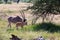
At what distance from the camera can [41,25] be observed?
17906 millimetres

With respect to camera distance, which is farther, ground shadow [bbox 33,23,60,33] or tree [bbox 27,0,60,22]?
tree [bbox 27,0,60,22]

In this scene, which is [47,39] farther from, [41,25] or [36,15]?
[36,15]

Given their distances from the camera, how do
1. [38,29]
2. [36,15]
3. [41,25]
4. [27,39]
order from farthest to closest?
[36,15] < [41,25] < [38,29] < [27,39]

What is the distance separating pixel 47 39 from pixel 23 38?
1.10 m

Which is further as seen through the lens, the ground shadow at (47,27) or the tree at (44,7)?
the tree at (44,7)

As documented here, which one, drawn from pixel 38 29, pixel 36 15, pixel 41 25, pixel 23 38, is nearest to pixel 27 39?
pixel 23 38

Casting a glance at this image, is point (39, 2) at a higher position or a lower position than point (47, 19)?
higher

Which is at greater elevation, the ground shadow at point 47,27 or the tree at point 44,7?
the tree at point 44,7

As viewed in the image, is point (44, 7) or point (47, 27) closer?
point (47, 27)

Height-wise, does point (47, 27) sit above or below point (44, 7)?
below

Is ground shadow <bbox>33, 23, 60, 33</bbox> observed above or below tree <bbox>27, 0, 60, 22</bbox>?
below

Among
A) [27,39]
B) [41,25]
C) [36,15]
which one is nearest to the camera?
[27,39]

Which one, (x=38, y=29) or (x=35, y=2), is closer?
(x=38, y=29)

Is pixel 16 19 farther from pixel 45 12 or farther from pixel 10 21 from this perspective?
pixel 45 12
